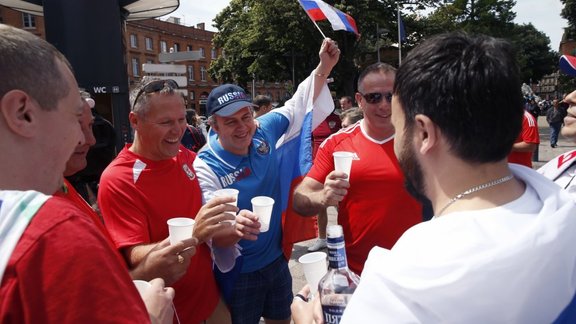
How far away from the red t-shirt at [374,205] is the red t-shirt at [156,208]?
96 cm

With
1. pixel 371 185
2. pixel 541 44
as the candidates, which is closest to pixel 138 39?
pixel 541 44

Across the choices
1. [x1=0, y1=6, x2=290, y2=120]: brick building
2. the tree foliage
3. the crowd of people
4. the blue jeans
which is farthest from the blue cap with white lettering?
[x1=0, y1=6, x2=290, y2=120]: brick building

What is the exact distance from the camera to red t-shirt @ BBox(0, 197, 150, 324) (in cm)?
83

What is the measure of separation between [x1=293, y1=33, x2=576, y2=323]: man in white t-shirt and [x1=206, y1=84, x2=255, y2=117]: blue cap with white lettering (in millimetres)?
1951

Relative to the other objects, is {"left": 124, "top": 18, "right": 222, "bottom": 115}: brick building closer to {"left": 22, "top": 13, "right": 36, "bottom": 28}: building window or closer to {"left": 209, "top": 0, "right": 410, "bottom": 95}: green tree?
{"left": 22, "top": 13, "right": 36, "bottom": 28}: building window

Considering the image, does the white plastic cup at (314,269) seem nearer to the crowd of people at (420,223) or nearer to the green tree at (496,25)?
the crowd of people at (420,223)

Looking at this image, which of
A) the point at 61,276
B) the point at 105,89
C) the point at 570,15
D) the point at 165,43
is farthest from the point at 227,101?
the point at 165,43

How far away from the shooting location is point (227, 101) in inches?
126

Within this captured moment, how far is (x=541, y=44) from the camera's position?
56.1 meters

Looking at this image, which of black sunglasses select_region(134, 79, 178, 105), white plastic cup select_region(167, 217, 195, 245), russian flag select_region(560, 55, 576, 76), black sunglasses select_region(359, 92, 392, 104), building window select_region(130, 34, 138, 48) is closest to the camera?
white plastic cup select_region(167, 217, 195, 245)

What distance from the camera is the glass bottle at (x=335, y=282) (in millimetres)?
1377

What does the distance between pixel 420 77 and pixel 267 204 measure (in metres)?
1.44

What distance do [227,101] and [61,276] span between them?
245 cm

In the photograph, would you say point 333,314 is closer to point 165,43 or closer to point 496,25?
point 496,25
